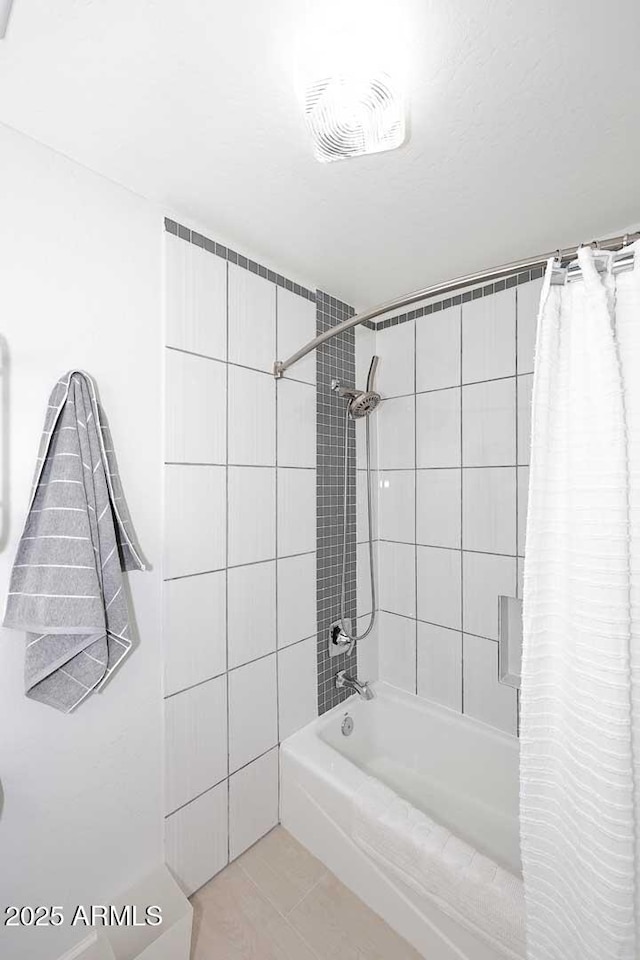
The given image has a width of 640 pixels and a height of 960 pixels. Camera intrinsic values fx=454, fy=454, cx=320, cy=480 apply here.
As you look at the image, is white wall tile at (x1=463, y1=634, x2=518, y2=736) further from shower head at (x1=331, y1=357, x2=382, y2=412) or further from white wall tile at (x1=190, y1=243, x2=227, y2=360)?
A: white wall tile at (x1=190, y1=243, x2=227, y2=360)

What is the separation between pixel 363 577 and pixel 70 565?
1400 millimetres

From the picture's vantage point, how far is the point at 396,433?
221 centimetres

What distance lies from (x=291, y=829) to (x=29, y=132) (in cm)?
233

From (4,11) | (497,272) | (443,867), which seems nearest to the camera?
(4,11)

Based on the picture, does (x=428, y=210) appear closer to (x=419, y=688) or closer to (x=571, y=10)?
(x=571, y=10)

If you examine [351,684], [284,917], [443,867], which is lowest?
[284,917]

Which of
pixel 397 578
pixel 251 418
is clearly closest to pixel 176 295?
pixel 251 418

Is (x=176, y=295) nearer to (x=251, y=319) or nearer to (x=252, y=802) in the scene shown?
(x=251, y=319)

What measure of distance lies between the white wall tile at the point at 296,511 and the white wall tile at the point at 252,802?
78 centimetres

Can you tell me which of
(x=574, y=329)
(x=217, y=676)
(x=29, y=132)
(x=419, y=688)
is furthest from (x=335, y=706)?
(x=29, y=132)

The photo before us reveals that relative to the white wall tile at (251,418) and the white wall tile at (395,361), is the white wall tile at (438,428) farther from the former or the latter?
the white wall tile at (251,418)

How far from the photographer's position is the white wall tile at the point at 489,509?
6.00 ft

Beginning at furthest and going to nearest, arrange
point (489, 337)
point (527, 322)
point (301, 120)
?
point (489, 337), point (527, 322), point (301, 120)

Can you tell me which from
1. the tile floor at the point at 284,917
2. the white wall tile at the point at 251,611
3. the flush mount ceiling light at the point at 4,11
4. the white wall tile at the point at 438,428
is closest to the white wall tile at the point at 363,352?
the white wall tile at the point at 438,428
